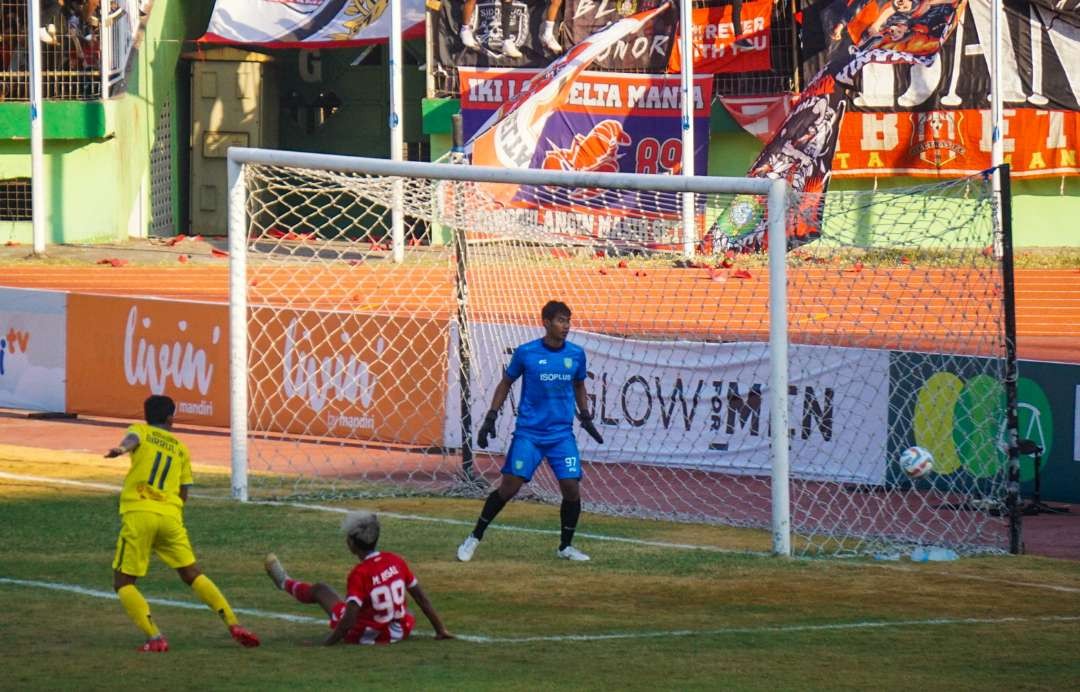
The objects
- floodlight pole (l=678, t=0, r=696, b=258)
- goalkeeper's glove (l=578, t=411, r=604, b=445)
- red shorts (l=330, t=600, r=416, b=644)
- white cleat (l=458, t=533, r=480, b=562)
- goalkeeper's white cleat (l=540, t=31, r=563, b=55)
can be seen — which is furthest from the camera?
goalkeeper's white cleat (l=540, t=31, r=563, b=55)

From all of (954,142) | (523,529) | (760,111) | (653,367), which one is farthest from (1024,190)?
(523,529)

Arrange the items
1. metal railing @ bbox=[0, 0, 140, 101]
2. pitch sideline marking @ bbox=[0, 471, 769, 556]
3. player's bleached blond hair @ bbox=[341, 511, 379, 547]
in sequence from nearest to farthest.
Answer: player's bleached blond hair @ bbox=[341, 511, 379, 547]
pitch sideline marking @ bbox=[0, 471, 769, 556]
metal railing @ bbox=[0, 0, 140, 101]

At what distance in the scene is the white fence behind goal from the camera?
45.3 ft

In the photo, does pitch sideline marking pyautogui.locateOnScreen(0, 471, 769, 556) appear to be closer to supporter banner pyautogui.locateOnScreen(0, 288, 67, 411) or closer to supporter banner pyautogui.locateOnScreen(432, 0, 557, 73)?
supporter banner pyautogui.locateOnScreen(0, 288, 67, 411)

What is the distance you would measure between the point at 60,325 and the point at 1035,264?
19112 millimetres

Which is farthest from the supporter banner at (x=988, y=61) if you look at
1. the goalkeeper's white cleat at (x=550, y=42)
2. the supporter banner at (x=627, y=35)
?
the goalkeeper's white cleat at (x=550, y=42)

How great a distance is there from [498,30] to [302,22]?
13.9ft

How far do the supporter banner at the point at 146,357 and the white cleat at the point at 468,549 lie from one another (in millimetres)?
7728

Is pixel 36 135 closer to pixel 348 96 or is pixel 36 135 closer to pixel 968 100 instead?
pixel 348 96

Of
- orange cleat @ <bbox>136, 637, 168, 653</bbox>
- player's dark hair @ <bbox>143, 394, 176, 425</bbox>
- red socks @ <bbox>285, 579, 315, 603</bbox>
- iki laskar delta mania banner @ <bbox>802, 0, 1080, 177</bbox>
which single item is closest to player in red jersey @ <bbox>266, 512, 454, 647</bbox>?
red socks @ <bbox>285, 579, 315, 603</bbox>

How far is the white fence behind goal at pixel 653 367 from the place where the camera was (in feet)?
45.3

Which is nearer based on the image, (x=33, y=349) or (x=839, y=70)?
(x=33, y=349)

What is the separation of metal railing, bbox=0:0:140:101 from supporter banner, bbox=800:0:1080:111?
14.7m

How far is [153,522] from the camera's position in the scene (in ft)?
28.8
